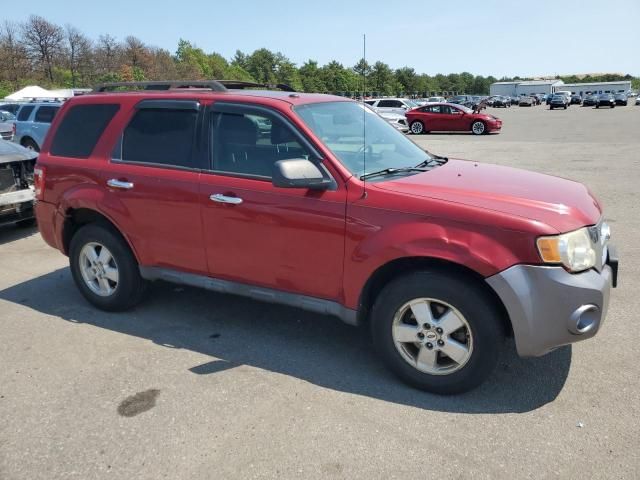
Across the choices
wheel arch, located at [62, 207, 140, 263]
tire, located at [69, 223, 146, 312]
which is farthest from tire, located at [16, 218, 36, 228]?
tire, located at [69, 223, 146, 312]

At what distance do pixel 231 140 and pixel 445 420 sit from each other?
8.06ft

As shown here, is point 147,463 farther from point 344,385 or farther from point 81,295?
point 81,295

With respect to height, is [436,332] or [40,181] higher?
[40,181]

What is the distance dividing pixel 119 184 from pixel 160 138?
51 cm

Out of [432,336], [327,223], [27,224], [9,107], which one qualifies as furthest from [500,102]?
[432,336]

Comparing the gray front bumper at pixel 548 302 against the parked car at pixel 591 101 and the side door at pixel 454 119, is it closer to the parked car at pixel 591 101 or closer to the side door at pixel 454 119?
the side door at pixel 454 119

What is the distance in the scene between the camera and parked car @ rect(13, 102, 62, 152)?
1658 cm

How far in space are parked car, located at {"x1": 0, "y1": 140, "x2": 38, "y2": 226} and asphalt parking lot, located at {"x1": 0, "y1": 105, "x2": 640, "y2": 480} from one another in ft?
9.54

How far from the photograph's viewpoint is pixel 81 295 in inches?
207

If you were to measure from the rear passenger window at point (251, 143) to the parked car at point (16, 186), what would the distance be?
186 inches

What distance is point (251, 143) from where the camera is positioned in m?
3.99

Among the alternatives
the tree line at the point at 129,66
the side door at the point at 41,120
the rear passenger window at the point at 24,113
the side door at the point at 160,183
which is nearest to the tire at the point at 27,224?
the side door at the point at 160,183

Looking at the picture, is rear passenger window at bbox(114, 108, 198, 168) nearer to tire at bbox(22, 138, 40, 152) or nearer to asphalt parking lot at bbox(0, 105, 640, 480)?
asphalt parking lot at bbox(0, 105, 640, 480)

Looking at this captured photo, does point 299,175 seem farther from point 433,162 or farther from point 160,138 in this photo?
point 160,138
